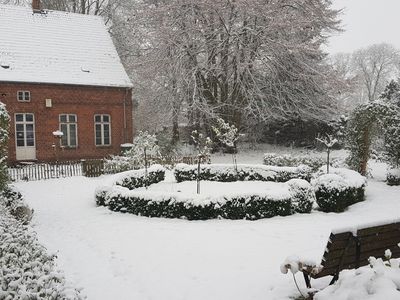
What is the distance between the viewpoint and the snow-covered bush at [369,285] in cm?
337

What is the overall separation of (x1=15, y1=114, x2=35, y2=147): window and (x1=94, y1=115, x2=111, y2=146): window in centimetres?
360

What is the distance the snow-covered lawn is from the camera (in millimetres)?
5395

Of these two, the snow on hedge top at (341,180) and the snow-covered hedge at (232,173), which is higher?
the snow on hedge top at (341,180)

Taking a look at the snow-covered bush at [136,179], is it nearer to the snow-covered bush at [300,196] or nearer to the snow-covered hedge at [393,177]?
the snow-covered bush at [300,196]

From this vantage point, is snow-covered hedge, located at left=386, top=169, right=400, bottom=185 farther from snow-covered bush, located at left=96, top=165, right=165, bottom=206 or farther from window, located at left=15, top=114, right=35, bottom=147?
window, located at left=15, top=114, right=35, bottom=147

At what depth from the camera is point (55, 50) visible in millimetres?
22359

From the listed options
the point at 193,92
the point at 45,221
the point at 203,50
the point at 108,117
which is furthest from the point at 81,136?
the point at 45,221

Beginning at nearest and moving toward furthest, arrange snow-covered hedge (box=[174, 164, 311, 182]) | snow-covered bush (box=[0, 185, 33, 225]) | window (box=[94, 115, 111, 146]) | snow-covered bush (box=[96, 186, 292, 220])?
snow-covered bush (box=[0, 185, 33, 225]) → snow-covered bush (box=[96, 186, 292, 220]) → snow-covered hedge (box=[174, 164, 311, 182]) → window (box=[94, 115, 111, 146])

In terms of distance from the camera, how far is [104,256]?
693 cm

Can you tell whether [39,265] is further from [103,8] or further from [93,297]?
[103,8]

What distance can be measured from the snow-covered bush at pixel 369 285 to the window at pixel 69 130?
804 inches

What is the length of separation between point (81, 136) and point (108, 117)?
2049 millimetres

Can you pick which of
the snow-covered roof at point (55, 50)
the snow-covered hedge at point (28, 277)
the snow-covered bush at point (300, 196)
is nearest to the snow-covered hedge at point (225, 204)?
the snow-covered bush at point (300, 196)

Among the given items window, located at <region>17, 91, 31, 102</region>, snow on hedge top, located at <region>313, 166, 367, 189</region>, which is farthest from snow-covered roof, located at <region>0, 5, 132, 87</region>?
snow on hedge top, located at <region>313, 166, 367, 189</region>
